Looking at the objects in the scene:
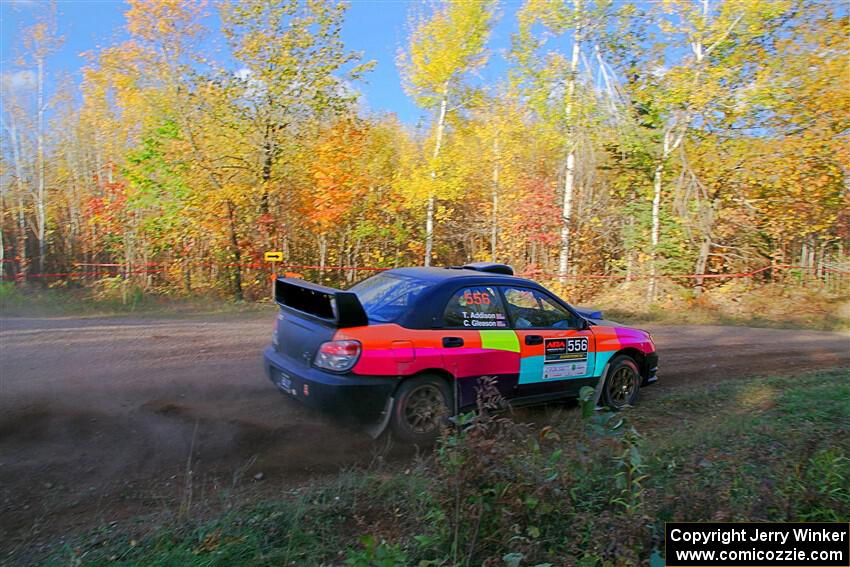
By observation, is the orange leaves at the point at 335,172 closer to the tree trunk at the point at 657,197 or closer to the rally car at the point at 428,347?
the tree trunk at the point at 657,197

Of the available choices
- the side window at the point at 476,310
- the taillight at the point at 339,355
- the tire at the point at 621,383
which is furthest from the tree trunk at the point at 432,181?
the taillight at the point at 339,355

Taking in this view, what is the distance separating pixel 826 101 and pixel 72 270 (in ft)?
77.0

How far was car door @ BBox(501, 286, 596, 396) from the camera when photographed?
6207 millimetres

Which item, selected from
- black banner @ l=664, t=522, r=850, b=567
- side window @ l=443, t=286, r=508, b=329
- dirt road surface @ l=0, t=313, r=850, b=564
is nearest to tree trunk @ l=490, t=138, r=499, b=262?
dirt road surface @ l=0, t=313, r=850, b=564

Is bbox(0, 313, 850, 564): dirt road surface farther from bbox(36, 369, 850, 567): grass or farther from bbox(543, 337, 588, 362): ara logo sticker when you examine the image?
bbox(543, 337, 588, 362): ara logo sticker

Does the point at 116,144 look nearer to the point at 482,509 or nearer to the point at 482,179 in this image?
the point at 482,179

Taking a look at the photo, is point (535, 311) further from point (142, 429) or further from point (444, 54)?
point (444, 54)

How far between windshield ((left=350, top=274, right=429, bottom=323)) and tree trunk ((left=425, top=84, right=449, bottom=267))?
15281 mm

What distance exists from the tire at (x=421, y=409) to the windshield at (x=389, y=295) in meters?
0.65

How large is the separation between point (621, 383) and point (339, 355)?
3520mm

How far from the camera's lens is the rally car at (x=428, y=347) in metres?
5.33

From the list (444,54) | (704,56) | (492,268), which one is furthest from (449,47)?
(492,268)

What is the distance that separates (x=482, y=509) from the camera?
3.16 metres

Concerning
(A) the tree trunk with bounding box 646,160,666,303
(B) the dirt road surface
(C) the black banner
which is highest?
(A) the tree trunk with bounding box 646,160,666,303
